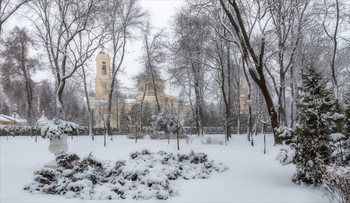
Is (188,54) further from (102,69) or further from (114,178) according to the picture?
(102,69)

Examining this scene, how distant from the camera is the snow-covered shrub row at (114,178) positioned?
5.65 metres

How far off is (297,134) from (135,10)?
1900cm

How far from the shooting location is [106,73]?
41969mm

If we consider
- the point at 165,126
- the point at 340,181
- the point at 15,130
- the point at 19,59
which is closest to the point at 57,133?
the point at 340,181

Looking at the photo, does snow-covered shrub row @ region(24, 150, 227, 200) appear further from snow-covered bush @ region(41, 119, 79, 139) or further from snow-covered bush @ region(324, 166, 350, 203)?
snow-covered bush @ region(324, 166, 350, 203)

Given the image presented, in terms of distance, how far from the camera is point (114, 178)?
6.73 m

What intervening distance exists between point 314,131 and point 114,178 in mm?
4795

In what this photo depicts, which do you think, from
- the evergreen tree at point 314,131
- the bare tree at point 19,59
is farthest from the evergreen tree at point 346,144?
the bare tree at point 19,59

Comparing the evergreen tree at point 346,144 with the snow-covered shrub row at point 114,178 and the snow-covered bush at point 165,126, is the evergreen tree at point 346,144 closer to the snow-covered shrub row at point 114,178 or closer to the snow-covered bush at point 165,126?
the snow-covered shrub row at point 114,178

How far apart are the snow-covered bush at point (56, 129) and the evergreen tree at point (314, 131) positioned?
691 cm

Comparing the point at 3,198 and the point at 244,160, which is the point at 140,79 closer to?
the point at 244,160

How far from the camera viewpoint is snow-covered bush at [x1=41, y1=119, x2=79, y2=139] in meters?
9.02

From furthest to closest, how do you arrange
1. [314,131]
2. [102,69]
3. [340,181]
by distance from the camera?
1. [102,69]
2. [314,131]
3. [340,181]

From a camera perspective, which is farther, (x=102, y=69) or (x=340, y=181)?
(x=102, y=69)
